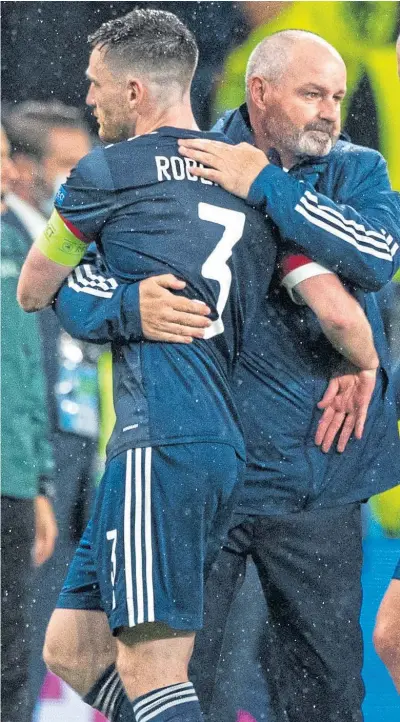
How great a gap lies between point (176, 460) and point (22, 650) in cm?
103

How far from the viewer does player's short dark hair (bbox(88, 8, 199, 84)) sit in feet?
7.25

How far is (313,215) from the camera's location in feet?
7.55

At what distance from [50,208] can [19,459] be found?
57 centimetres

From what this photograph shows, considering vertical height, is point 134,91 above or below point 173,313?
above

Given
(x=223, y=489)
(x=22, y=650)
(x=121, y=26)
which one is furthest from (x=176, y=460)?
(x=22, y=650)

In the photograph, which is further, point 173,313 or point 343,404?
point 343,404

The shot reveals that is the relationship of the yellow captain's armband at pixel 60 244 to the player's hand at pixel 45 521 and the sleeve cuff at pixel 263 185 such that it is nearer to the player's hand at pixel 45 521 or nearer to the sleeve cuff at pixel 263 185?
the sleeve cuff at pixel 263 185

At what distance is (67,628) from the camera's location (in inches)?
91.7

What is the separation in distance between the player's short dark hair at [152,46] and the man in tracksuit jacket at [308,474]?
0.30m

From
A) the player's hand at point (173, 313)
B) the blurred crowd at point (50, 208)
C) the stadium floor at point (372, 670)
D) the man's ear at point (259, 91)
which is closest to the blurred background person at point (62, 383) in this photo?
the blurred crowd at point (50, 208)

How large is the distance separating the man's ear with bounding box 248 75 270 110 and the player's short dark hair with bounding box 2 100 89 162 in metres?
0.45

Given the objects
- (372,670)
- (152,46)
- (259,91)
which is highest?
(152,46)

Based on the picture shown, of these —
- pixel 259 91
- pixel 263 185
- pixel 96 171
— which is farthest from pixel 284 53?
pixel 96 171

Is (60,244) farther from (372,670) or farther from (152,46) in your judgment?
(372,670)
